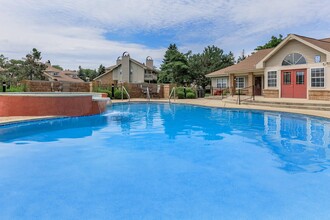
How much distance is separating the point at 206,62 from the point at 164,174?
100 ft

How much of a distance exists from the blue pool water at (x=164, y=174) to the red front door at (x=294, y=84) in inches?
343

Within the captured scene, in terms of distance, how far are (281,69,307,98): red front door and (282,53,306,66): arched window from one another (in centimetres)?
53

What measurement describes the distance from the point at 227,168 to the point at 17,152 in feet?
15.8

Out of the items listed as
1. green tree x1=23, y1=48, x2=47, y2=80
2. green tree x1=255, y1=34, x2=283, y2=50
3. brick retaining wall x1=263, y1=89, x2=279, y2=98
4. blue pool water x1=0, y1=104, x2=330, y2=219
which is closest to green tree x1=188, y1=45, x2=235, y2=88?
green tree x1=255, y1=34, x2=283, y2=50

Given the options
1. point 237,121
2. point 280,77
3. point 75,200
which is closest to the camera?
point 75,200

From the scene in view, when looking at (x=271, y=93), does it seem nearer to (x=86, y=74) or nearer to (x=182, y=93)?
(x=182, y=93)

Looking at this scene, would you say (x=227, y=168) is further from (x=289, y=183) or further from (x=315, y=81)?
(x=315, y=81)

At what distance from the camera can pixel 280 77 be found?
17703 millimetres

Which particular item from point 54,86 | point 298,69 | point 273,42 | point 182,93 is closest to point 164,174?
point 298,69

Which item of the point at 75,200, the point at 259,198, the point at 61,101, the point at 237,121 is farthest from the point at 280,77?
the point at 75,200

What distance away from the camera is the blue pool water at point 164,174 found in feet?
11.1

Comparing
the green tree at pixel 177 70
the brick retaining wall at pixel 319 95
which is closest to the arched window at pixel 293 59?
the brick retaining wall at pixel 319 95

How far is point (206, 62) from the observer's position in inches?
1335

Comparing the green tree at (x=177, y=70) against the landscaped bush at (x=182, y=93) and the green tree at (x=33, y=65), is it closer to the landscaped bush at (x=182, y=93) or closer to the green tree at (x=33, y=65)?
the landscaped bush at (x=182, y=93)
